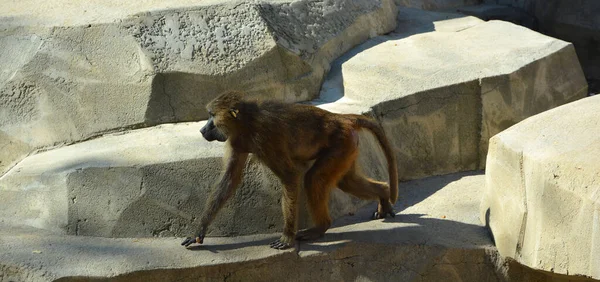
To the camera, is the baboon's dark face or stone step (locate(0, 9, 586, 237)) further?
stone step (locate(0, 9, 586, 237))

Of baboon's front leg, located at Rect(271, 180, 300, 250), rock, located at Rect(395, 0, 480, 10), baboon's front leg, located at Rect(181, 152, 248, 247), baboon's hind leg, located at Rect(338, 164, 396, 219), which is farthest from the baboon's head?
rock, located at Rect(395, 0, 480, 10)

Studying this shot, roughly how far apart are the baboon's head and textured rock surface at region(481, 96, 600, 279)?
1.68 meters

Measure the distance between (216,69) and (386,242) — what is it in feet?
6.55

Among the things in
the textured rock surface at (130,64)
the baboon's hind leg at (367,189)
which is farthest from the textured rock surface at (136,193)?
the textured rock surface at (130,64)

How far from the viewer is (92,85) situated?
20.3 feet

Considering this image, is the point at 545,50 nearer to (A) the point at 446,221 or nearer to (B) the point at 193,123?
(A) the point at 446,221

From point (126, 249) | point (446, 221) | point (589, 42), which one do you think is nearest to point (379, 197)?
point (446, 221)

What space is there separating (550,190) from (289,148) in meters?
1.65

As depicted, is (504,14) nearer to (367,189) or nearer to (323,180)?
(367,189)

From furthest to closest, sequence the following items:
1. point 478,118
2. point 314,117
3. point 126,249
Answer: point 478,118, point 314,117, point 126,249

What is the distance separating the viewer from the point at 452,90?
263 inches

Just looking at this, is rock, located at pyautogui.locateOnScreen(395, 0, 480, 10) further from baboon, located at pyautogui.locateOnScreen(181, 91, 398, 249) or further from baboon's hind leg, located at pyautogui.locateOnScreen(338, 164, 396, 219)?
baboon, located at pyautogui.locateOnScreen(181, 91, 398, 249)

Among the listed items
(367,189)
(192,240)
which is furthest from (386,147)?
(192,240)

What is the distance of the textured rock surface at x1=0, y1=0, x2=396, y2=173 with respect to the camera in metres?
6.11
